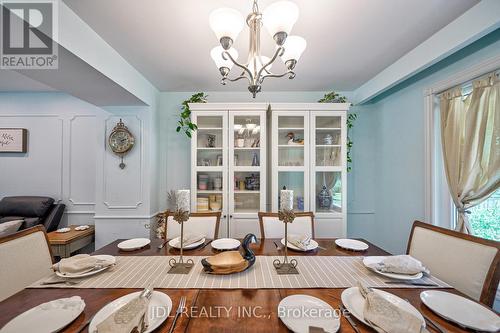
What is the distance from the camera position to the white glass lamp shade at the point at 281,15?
920 millimetres

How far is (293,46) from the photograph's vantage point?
1151 millimetres

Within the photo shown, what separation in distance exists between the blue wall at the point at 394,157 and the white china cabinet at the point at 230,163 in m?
1.35

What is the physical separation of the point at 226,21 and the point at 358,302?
1.39 meters

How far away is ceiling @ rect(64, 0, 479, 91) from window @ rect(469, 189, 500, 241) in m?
1.35

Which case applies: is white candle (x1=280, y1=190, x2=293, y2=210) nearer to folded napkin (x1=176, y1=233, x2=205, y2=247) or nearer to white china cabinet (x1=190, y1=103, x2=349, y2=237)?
folded napkin (x1=176, y1=233, x2=205, y2=247)

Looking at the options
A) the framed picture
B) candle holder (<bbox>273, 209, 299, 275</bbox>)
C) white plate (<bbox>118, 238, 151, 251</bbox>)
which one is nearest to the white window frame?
candle holder (<bbox>273, 209, 299, 275</bbox>)

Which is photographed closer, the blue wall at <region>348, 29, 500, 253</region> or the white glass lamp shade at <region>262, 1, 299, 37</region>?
the white glass lamp shade at <region>262, 1, 299, 37</region>

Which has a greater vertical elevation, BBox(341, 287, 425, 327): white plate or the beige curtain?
the beige curtain

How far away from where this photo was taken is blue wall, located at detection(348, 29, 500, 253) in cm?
171

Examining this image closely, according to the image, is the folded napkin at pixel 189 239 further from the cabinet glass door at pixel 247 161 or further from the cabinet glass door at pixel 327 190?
the cabinet glass door at pixel 327 190

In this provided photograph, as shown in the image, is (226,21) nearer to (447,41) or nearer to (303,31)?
(303,31)

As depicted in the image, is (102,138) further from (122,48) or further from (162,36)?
(162,36)

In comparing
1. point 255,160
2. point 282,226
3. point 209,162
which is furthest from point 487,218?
point 209,162

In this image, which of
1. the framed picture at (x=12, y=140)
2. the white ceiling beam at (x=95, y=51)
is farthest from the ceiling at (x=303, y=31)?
the framed picture at (x=12, y=140)
